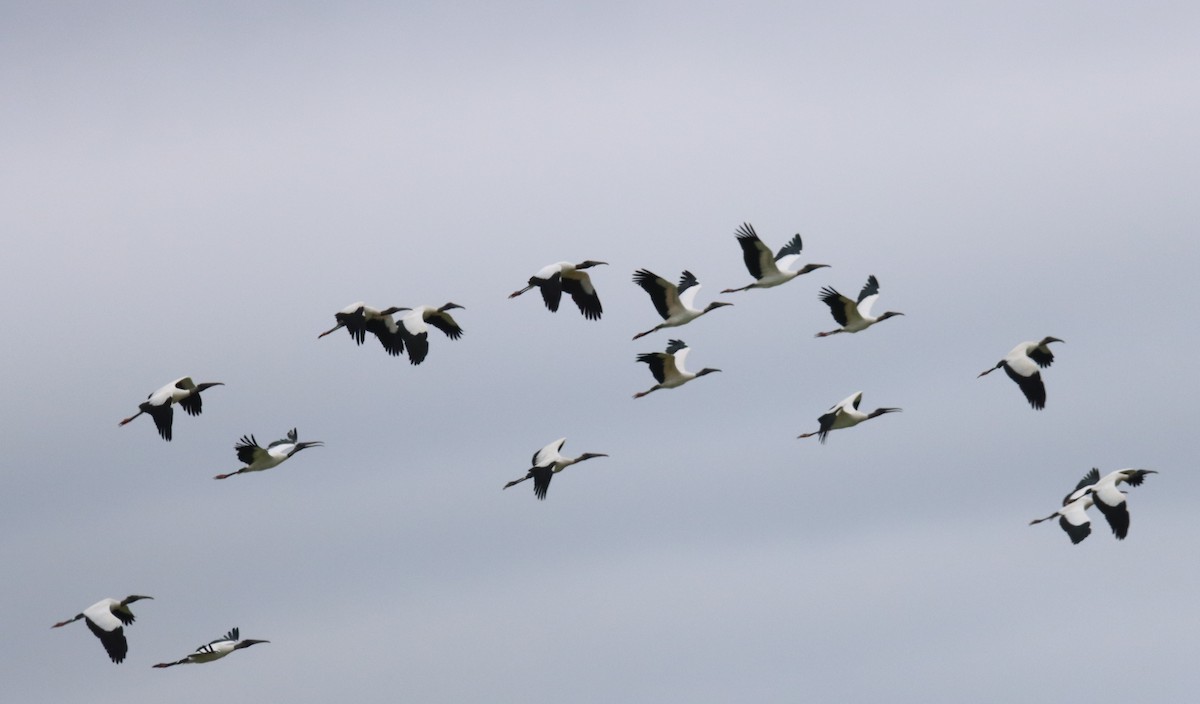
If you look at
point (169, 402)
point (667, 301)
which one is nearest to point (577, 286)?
point (667, 301)

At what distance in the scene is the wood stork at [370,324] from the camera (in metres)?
41.8

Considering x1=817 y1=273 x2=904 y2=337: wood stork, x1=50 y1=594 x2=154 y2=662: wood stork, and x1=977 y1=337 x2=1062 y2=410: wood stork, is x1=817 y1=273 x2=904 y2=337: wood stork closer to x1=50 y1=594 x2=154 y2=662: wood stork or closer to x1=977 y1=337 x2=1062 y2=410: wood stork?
x1=977 y1=337 x2=1062 y2=410: wood stork

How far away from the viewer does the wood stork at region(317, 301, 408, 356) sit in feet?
137

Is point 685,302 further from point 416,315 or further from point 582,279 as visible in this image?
point 416,315

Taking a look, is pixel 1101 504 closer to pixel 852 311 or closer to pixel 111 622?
pixel 852 311

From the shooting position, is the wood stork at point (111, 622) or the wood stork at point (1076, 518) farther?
the wood stork at point (1076, 518)

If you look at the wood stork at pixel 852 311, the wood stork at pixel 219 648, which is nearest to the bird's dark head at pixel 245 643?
the wood stork at pixel 219 648

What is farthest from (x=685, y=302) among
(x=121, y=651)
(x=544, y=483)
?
(x=121, y=651)

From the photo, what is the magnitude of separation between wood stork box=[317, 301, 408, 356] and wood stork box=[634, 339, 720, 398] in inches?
174

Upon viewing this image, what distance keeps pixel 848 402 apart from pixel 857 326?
5.92 feet

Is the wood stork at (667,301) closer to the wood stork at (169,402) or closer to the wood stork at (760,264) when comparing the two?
the wood stork at (760,264)

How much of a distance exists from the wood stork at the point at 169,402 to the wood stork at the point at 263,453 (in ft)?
3.28

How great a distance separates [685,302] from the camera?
42.6 m

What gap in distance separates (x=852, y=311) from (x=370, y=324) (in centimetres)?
842
